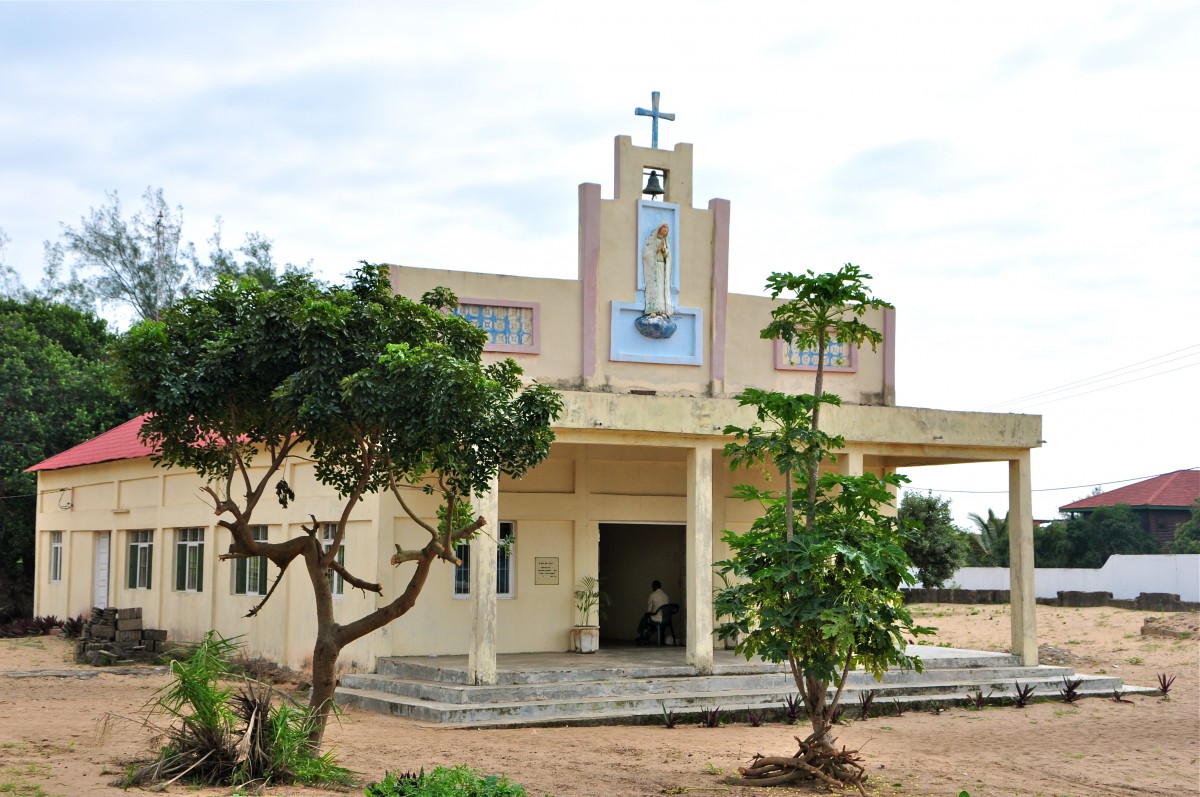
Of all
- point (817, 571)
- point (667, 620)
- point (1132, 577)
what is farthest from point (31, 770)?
point (1132, 577)

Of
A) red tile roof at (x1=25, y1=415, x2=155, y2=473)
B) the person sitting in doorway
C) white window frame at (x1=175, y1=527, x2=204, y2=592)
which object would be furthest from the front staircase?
red tile roof at (x1=25, y1=415, x2=155, y2=473)

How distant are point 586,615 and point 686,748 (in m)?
5.79

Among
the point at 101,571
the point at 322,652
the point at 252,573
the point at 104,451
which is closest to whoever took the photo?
the point at 322,652

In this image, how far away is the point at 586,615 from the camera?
1844cm

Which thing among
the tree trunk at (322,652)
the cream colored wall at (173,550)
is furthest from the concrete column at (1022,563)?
the tree trunk at (322,652)

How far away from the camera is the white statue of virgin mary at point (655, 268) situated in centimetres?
1789

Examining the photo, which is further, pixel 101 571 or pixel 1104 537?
pixel 1104 537

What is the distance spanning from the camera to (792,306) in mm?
11266

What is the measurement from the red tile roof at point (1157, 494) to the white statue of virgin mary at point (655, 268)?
1564 inches

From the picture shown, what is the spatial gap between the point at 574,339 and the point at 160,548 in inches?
400

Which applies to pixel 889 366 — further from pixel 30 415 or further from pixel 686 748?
pixel 30 415

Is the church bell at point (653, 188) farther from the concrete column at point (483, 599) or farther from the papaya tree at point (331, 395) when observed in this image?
the papaya tree at point (331, 395)

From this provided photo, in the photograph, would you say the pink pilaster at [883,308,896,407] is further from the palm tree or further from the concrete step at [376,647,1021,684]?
the palm tree

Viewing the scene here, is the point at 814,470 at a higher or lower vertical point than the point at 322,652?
higher
